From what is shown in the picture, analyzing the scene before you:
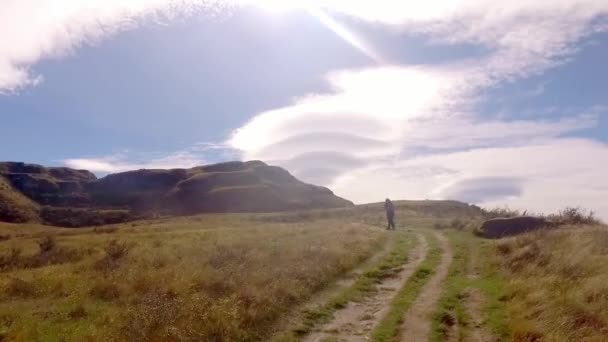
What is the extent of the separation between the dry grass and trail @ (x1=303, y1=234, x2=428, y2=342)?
3.38 m

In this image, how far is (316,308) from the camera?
13961 millimetres

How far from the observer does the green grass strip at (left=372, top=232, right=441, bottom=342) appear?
11797mm

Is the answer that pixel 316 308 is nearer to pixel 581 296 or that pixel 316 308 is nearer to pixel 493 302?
pixel 493 302

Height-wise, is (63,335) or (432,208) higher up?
(432,208)

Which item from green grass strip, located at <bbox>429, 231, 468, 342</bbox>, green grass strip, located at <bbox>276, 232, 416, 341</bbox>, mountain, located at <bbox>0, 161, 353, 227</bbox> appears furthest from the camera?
mountain, located at <bbox>0, 161, 353, 227</bbox>

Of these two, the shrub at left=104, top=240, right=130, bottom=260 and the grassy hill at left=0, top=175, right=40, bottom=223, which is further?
the grassy hill at left=0, top=175, right=40, bottom=223

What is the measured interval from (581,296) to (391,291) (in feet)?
18.9

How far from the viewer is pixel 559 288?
1359cm

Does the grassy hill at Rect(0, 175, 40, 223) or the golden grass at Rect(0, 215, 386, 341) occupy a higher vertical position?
the grassy hill at Rect(0, 175, 40, 223)

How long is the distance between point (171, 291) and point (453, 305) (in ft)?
26.5

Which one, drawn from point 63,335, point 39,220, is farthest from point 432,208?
point 39,220

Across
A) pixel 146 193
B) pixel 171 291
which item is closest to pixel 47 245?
pixel 171 291

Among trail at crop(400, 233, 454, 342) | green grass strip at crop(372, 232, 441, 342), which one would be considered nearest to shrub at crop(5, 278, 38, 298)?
green grass strip at crop(372, 232, 441, 342)

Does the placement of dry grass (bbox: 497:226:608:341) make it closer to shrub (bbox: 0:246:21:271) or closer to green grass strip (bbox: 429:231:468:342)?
green grass strip (bbox: 429:231:468:342)
